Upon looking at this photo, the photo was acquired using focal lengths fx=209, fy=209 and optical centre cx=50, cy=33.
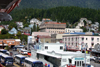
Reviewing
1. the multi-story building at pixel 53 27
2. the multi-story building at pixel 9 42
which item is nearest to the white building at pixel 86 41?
the multi-story building at pixel 9 42

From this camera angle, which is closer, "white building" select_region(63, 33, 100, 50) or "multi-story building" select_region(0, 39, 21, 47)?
"white building" select_region(63, 33, 100, 50)

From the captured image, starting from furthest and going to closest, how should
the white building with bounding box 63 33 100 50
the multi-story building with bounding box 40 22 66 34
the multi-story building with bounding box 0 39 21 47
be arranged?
1. the multi-story building with bounding box 40 22 66 34
2. the multi-story building with bounding box 0 39 21 47
3. the white building with bounding box 63 33 100 50

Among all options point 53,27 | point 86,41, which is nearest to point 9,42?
point 53,27

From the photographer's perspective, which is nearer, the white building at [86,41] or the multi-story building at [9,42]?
the white building at [86,41]

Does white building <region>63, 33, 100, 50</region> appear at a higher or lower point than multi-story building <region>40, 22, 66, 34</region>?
lower

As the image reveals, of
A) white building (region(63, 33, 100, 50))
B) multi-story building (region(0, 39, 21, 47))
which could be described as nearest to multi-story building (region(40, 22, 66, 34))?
multi-story building (region(0, 39, 21, 47))

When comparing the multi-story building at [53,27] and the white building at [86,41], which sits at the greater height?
the multi-story building at [53,27]

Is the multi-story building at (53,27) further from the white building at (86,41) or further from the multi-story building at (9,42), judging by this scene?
the white building at (86,41)

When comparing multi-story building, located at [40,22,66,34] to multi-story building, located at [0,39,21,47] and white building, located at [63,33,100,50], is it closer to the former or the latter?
multi-story building, located at [0,39,21,47]

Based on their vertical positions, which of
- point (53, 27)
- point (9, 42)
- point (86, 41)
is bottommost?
point (9, 42)

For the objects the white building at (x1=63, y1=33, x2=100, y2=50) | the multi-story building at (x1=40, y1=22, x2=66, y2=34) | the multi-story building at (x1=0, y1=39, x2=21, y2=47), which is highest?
the multi-story building at (x1=40, y1=22, x2=66, y2=34)

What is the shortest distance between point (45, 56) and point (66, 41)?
2579cm

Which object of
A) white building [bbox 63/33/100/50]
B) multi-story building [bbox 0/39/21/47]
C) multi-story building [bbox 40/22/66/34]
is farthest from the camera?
multi-story building [bbox 40/22/66/34]

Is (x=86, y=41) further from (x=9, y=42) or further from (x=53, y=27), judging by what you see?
(x=53, y=27)
